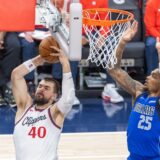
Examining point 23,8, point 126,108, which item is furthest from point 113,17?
point 23,8

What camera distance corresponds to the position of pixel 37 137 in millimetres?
5230

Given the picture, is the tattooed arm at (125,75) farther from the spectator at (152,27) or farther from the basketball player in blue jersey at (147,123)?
the spectator at (152,27)

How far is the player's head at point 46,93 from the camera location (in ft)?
17.6

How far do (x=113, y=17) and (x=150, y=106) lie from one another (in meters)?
2.26

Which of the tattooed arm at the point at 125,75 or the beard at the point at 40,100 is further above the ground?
the tattooed arm at the point at 125,75

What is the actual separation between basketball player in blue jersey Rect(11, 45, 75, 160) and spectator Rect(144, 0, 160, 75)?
3.93 metres

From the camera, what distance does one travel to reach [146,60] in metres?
9.41

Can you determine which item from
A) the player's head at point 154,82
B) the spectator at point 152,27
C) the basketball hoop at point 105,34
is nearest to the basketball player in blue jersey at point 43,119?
the basketball hoop at point 105,34

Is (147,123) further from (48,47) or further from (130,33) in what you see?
(48,47)

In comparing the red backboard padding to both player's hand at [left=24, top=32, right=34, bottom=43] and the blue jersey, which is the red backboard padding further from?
player's hand at [left=24, top=32, right=34, bottom=43]

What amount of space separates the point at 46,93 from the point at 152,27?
407 centimetres

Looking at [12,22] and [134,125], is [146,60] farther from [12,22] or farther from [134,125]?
[12,22]

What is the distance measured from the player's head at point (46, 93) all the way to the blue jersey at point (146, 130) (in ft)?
2.40

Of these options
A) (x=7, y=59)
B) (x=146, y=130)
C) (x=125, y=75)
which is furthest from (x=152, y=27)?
(x=146, y=130)
